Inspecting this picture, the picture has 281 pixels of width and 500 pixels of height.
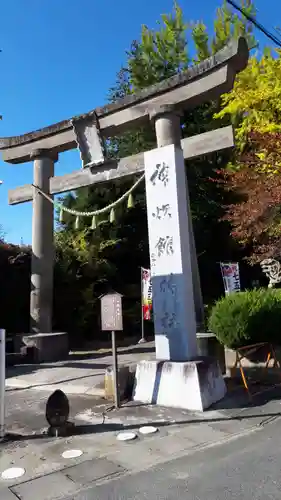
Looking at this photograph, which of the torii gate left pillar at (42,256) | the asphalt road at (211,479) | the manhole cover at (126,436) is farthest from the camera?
the torii gate left pillar at (42,256)

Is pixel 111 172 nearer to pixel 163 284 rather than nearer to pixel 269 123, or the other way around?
pixel 163 284

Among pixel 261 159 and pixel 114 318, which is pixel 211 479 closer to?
pixel 114 318

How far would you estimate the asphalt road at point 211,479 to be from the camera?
11.1 feet

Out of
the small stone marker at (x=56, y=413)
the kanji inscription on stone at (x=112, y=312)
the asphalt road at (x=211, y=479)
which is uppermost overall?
the kanji inscription on stone at (x=112, y=312)

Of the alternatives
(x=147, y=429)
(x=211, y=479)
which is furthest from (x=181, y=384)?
(x=211, y=479)

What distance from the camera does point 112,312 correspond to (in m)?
6.22

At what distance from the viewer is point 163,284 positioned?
21.7ft

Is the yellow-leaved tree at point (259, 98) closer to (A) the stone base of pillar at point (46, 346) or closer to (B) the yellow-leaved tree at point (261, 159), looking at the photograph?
(B) the yellow-leaved tree at point (261, 159)

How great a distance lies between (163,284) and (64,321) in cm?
1001

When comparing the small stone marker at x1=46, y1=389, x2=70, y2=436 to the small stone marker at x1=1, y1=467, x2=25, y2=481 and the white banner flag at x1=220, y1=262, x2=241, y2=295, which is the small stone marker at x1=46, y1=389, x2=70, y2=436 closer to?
the small stone marker at x1=1, y1=467, x2=25, y2=481

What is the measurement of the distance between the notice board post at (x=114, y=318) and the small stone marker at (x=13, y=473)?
7.46ft

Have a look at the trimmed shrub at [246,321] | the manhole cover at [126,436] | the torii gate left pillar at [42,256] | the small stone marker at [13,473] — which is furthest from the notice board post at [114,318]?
the torii gate left pillar at [42,256]

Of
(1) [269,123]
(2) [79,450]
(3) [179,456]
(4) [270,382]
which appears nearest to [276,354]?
(4) [270,382]

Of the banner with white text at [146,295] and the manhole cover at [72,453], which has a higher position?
the banner with white text at [146,295]
